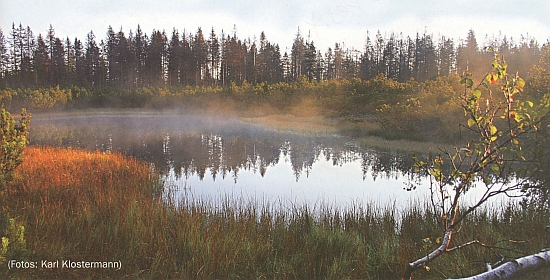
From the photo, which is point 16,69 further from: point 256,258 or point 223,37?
point 256,258

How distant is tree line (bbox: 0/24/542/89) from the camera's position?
110 ft

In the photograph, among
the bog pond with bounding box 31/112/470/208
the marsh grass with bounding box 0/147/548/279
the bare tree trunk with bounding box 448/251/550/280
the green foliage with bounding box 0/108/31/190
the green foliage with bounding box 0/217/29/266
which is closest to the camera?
the bare tree trunk with bounding box 448/251/550/280

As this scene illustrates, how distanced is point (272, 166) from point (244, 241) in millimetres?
8828

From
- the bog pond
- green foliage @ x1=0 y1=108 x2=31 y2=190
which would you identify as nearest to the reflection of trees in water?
the bog pond

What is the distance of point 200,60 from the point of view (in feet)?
145

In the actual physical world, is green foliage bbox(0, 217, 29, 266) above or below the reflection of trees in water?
above

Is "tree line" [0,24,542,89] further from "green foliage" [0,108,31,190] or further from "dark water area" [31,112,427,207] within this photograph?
"green foliage" [0,108,31,190]

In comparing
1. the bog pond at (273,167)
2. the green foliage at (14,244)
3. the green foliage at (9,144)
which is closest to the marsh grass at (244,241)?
the green foliage at (14,244)

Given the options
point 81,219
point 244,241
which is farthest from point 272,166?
point 244,241

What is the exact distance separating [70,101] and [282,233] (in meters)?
33.5

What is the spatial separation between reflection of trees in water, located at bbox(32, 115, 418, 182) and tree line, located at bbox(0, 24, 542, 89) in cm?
1626

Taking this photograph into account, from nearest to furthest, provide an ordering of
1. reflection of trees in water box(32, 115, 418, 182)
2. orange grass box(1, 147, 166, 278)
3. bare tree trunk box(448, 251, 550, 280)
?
bare tree trunk box(448, 251, 550, 280) → orange grass box(1, 147, 166, 278) → reflection of trees in water box(32, 115, 418, 182)

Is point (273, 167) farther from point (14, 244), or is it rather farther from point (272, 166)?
point (14, 244)

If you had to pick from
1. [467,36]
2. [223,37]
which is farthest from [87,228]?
[223,37]
